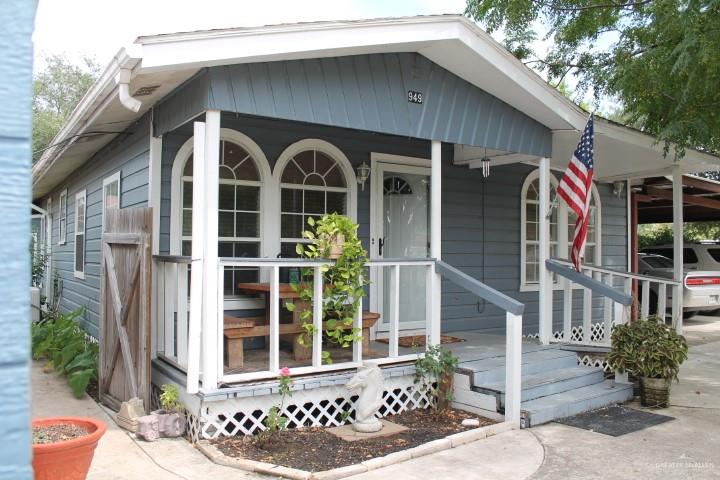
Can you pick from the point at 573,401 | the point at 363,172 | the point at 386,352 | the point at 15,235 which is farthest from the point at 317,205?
the point at 15,235

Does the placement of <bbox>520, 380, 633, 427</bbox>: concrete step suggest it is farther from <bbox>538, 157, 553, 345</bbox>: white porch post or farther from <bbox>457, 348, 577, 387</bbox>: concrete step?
<bbox>538, 157, 553, 345</bbox>: white porch post

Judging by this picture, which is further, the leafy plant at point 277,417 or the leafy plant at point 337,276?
the leafy plant at point 337,276

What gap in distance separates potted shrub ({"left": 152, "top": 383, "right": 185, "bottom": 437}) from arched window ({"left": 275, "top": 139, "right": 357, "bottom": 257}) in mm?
1921

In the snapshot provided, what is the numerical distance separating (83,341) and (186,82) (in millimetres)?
4034

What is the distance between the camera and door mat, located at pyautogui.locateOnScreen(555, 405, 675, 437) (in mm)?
4738

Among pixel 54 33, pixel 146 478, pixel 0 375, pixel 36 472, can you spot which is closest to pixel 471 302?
pixel 146 478

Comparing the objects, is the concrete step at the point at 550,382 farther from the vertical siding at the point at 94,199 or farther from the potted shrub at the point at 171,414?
the vertical siding at the point at 94,199

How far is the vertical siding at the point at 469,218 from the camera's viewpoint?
254 inches

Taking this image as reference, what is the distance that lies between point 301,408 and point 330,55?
2776 millimetres

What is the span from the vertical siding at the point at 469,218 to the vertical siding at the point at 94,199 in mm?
1306

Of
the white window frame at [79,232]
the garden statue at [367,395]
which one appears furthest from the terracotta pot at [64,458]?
the white window frame at [79,232]

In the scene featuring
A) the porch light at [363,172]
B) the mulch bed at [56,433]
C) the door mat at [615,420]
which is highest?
the porch light at [363,172]

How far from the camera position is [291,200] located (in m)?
6.10

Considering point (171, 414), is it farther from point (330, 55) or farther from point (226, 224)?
point (330, 55)
